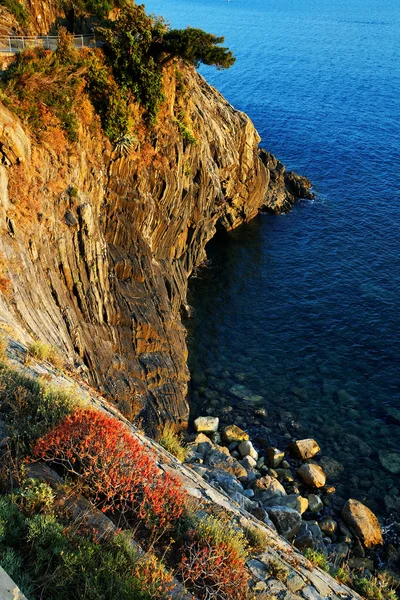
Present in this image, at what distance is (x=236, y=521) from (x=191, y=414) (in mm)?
21976

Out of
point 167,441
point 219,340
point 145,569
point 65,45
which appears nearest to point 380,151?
point 219,340

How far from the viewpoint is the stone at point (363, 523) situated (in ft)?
86.6

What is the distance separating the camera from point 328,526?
2678cm

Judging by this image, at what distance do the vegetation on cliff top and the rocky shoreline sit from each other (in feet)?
71.4

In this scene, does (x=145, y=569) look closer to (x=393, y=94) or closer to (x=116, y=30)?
(x=116, y=30)

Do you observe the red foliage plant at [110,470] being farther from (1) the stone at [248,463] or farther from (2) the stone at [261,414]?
(2) the stone at [261,414]

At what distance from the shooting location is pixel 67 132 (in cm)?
2902

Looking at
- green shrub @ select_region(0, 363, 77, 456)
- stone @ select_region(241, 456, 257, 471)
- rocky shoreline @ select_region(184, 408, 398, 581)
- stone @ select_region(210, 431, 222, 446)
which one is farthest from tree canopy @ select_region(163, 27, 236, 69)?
stone @ select_region(241, 456, 257, 471)

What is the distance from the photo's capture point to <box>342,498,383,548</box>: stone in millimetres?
26391

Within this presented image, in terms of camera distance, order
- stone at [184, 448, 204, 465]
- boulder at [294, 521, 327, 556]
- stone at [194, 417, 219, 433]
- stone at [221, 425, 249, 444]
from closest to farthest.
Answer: boulder at [294, 521, 327, 556], stone at [184, 448, 204, 465], stone at [221, 425, 249, 444], stone at [194, 417, 219, 433]

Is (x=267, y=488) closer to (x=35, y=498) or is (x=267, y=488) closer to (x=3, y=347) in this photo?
(x=3, y=347)

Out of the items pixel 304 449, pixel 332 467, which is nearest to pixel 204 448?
pixel 304 449

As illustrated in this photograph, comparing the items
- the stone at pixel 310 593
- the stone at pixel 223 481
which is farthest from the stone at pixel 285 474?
the stone at pixel 310 593

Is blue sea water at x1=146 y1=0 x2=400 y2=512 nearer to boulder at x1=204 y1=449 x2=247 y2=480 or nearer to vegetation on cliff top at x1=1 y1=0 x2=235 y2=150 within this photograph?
boulder at x1=204 y1=449 x2=247 y2=480
